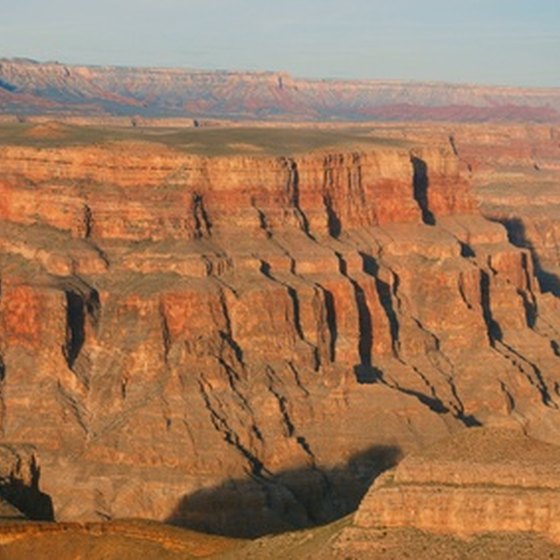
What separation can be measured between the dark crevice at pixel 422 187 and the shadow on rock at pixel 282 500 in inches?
1335

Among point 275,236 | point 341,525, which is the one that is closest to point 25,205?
point 275,236

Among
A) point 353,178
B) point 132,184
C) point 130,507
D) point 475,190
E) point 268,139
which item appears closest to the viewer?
point 130,507

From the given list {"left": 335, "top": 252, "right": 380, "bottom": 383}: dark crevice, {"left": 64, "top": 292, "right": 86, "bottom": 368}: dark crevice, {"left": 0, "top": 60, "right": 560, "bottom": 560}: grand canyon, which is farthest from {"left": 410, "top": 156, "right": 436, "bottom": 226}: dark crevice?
{"left": 64, "top": 292, "right": 86, "bottom": 368}: dark crevice

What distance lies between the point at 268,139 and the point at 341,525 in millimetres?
82978

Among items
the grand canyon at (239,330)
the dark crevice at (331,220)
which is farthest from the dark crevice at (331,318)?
the dark crevice at (331,220)

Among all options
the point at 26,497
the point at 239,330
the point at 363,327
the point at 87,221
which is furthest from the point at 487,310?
the point at 26,497

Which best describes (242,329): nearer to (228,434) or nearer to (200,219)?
(228,434)

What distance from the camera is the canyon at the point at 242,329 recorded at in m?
82.5

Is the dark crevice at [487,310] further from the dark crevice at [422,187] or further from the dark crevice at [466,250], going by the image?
the dark crevice at [422,187]

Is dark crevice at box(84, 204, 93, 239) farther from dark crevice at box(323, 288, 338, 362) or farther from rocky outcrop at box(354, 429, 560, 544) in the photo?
rocky outcrop at box(354, 429, 560, 544)

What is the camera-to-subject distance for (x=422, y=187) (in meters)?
117

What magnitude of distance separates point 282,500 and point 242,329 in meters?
14.1

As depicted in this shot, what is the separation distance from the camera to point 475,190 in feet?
576

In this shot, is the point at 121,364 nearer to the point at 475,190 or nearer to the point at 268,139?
the point at 268,139
